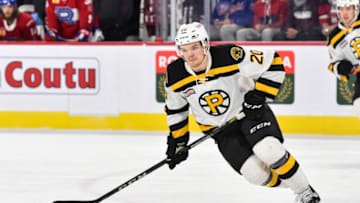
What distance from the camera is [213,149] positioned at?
5539 mm

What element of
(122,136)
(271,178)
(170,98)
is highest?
(170,98)

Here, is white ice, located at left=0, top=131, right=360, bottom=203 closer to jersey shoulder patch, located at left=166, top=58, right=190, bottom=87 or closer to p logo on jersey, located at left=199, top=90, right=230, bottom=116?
p logo on jersey, located at left=199, top=90, right=230, bottom=116

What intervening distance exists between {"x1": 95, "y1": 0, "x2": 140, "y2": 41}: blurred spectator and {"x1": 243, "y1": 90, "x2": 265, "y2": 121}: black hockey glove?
317 cm

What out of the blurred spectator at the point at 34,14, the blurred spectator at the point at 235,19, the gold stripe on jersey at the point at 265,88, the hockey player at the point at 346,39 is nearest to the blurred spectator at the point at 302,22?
the blurred spectator at the point at 235,19

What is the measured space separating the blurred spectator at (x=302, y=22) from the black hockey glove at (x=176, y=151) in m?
2.91

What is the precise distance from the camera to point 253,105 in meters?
3.47

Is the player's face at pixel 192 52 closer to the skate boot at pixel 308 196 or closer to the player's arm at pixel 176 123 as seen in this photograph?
the player's arm at pixel 176 123

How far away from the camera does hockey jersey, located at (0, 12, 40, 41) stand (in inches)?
268

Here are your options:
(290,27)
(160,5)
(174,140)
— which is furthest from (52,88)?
(174,140)

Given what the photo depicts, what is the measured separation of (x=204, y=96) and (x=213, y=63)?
6.2 inches

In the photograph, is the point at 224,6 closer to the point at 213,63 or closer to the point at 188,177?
the point at 188,177

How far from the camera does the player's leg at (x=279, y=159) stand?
3.40 metres

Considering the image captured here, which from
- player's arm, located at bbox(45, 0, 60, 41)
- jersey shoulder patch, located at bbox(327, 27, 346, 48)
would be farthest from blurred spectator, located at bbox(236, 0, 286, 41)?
player's arm, located at bbox(45, 0, 60, 41)

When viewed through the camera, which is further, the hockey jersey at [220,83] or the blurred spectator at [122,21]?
the blurred spectator at [122,21]
